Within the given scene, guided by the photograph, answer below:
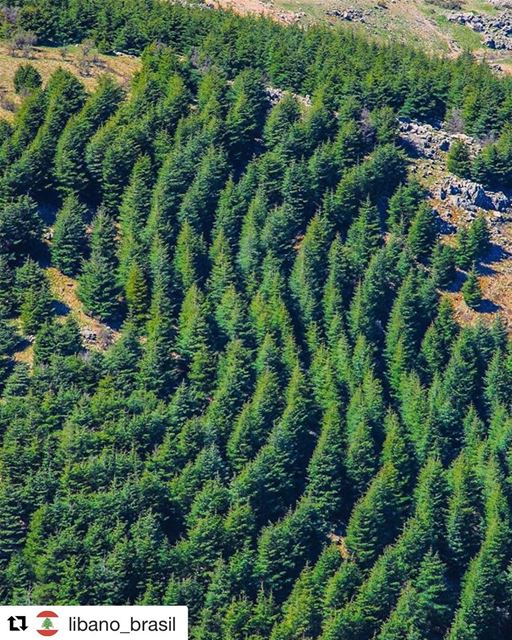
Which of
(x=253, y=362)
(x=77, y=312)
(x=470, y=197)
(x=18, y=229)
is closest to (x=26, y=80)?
(x=18, y=229)

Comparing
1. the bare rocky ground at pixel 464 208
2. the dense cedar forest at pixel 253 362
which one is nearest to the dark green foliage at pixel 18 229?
the dense cedar forest at pixel 253 362

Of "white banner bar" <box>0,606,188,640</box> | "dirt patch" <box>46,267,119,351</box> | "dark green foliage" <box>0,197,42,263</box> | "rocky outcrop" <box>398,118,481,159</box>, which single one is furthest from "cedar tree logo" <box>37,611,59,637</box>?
"rocky outcrop" <box>398,118,481,159</box>

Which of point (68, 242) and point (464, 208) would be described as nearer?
point (68, 242)

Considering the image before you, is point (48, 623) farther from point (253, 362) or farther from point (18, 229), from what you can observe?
point (18, 229)

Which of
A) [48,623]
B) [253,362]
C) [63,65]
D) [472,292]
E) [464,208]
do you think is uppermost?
[464,208]

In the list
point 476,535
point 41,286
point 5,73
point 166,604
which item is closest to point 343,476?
point 476,535

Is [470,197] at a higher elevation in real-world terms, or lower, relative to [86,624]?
higher

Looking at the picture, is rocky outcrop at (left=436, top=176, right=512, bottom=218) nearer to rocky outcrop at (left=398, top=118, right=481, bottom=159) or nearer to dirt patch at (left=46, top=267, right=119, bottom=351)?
rocky outcrop at (left=398, top=118, right=481, bottom=159)

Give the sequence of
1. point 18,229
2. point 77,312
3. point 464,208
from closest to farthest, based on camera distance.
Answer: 1. point 77,312
2. point 18,229
3. point 464,208
